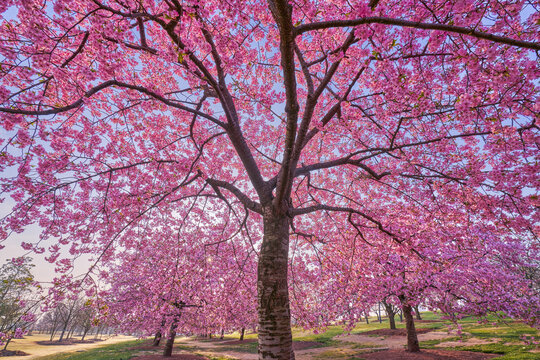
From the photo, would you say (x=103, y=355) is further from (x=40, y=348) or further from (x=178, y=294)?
(x=40, y=348)

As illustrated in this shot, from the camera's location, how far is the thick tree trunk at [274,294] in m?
4.43


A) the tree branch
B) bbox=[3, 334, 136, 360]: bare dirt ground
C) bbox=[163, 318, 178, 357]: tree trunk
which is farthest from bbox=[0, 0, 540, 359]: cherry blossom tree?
bbox=[3, 334, 136, 360]: bare dirt ground

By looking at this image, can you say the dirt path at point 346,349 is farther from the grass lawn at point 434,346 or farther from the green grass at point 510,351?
the green grass at point 510,351

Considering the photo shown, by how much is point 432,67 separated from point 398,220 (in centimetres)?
473

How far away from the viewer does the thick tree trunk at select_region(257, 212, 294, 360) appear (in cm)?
443

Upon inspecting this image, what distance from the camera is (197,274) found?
32.1ft

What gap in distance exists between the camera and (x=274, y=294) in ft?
15.8

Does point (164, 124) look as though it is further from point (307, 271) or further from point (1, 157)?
point (307, 271)

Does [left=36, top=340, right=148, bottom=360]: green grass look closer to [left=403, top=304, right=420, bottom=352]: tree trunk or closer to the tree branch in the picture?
[left=403, top=304, right=420, bottom=352]: tree trunk

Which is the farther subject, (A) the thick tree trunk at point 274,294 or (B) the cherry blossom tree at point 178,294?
(B) the cherry blossom tree at point 178,294

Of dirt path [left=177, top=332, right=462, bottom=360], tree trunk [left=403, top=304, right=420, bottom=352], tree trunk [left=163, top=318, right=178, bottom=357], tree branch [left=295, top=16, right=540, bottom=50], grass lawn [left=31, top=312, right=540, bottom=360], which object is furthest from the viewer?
dirt path [left=177, top=332, right=462, bottom=360]

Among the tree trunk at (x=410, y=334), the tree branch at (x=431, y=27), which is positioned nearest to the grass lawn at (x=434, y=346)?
the tree trunk at (x=410, y=334)

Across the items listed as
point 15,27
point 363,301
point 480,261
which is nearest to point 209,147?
point 15,27

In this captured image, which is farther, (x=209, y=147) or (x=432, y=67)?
(x=209, y=147)
